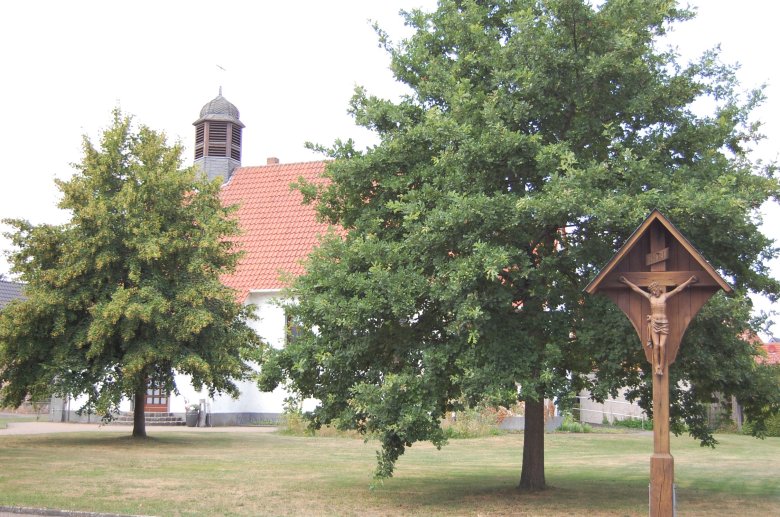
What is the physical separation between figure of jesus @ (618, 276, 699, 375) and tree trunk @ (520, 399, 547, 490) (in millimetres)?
5711

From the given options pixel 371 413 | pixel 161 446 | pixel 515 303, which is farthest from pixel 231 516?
pixel 161 446

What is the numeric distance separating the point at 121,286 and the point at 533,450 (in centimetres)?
1304

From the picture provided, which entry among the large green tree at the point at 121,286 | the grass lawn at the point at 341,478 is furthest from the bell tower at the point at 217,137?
the grass lawn at the point at 341,478

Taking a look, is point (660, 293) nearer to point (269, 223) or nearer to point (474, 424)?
point (474, 424)

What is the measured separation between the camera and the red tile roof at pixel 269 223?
33375 millimetres

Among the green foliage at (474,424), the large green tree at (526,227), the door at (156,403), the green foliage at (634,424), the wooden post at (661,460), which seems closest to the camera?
the wooden post at (661,460)

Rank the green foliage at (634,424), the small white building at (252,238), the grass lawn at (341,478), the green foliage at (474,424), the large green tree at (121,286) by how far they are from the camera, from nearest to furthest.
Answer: the grass lawn at (341,478)
the large green tree at (121,286)
the green foliage at (474,424)
the small white building at (252,238)
the green foliage at (634,424)

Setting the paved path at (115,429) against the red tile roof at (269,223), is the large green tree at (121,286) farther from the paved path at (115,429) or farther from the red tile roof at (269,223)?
the red tile roof at (269,223)

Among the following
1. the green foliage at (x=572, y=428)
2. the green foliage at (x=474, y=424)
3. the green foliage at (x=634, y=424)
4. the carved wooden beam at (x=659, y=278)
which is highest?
the carved wooden beam at (x=659, y=278)

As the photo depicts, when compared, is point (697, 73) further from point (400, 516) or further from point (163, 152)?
point (163, 152)

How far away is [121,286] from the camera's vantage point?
2281 centimetres

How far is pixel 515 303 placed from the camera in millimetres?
12727

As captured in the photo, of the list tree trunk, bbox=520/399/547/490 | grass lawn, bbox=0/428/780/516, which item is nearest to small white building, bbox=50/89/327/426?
grass lawn, bbox=0/428/780/516

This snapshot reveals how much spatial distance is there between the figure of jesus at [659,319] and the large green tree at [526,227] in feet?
7.44
